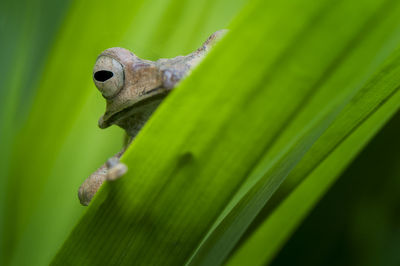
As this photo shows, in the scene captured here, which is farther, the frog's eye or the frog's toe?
the frog's eye

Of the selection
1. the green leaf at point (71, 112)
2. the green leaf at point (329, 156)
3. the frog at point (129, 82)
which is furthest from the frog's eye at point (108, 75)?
the green leaf at point (329, 156)

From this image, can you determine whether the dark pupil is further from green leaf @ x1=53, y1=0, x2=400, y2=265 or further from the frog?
green leaf @ x1=53, y1=0, x2=400, y2=265

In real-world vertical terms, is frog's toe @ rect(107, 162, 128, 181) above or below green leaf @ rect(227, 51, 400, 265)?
below

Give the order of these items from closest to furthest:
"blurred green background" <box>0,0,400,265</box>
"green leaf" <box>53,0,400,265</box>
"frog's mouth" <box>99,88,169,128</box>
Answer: "green leaf" <box>53,0,400,265</box>, "frog's mouth" <box>99,88,169,128</box>, "blurred green background" <box>0,0,400,265</box>

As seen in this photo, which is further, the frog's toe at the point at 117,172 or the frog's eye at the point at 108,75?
the frog's eye at the point at 108,75

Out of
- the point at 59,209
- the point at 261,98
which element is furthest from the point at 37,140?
the point at 261,98

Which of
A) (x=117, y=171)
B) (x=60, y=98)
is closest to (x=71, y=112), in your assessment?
(x=60, y=98)

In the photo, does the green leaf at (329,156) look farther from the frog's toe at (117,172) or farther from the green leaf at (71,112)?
the green leaf at (71,112)

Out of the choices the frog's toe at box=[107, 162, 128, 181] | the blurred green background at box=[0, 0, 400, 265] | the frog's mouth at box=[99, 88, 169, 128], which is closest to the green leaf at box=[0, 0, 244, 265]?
the blurred green background at box=[0, 0, 400, 265]
